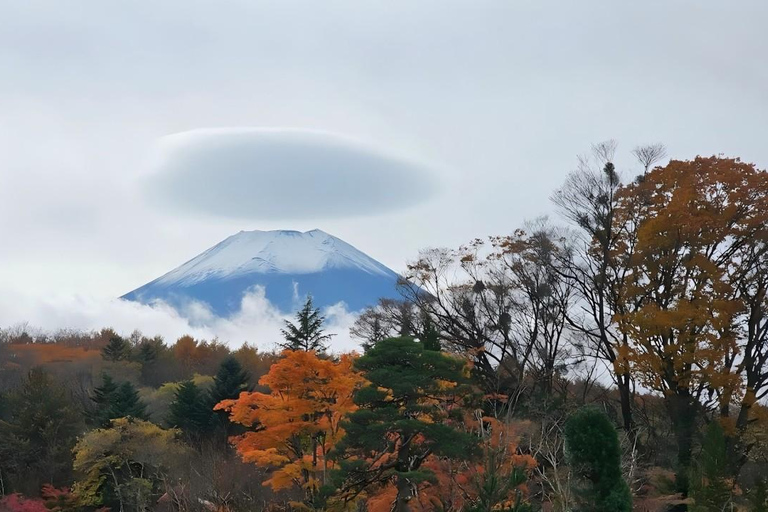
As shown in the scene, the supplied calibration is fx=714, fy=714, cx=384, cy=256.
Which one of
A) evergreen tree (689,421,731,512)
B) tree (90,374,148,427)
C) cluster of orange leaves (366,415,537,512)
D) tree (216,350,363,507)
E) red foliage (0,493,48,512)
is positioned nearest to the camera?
cluster of orange leaves (366,415,537,512)

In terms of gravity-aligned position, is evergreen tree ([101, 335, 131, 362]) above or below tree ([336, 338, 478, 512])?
above

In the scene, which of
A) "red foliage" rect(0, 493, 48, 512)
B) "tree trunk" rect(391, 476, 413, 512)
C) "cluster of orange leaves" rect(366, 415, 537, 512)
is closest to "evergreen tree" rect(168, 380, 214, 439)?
"red foliage" rect(0, 493, 48, 512)

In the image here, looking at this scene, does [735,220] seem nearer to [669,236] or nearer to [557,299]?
[669,236]

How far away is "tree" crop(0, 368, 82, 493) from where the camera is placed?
2656 centimetres

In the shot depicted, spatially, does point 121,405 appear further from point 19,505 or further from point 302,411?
point 302,411

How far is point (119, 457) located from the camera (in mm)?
25141

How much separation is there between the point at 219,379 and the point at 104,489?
7257 millimetres

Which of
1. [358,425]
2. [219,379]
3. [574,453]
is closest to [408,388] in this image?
[358,425]

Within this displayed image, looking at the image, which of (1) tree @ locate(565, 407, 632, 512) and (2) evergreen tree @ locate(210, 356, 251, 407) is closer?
(1) tree @ locate(565, 407, 632, 512)

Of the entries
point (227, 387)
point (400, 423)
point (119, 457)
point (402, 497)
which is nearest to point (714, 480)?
point (402, 497)

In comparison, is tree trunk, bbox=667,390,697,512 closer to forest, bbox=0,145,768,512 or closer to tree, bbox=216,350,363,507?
forest, bbox=0,145,768,512

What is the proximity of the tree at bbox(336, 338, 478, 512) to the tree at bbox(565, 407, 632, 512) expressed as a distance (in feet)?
8.24

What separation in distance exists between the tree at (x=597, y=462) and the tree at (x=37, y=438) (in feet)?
70.0

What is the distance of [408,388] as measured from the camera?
14469 mm
